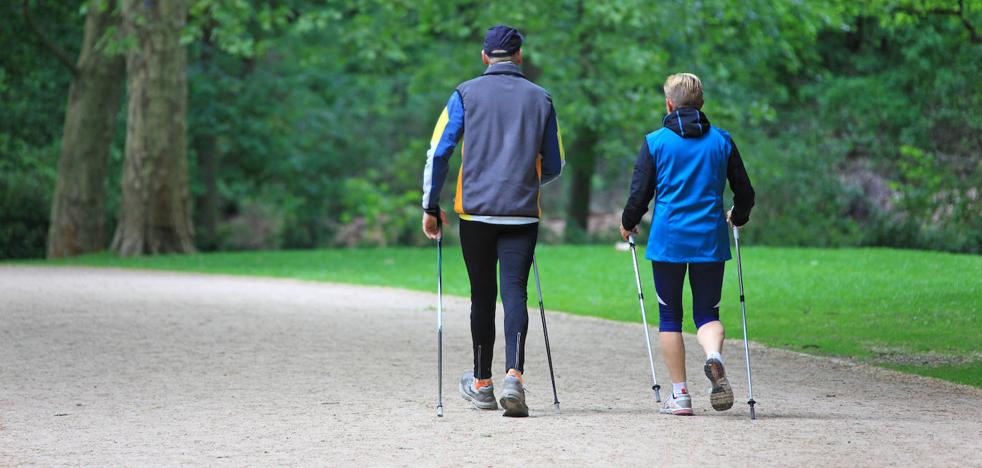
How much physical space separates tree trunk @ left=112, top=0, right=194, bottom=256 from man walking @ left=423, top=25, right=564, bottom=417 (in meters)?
19.2

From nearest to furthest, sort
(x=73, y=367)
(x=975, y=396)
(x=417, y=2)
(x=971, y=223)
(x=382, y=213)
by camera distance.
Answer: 1. (x=975, y=396)
2. (x=73, y=367)
3. (x=971, y=223)
4. (x=417, y=2)
5. (x=382, y=213)

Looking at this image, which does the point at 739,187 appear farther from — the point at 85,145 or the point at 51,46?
the point at 51,46

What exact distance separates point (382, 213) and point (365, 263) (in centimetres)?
845

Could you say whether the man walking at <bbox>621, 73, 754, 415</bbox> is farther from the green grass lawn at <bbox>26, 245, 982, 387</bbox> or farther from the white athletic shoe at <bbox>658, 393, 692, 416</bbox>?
the green grass lawn at <bbox>26, 245, 982, 387</bbox>

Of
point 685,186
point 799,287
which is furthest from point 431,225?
point 799,287

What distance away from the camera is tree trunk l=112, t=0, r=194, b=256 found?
25.4 metres

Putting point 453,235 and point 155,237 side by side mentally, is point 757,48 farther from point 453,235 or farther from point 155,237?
point 155,237

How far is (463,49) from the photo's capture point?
30078mm

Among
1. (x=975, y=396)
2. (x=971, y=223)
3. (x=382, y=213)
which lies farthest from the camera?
(x=382, y=213)

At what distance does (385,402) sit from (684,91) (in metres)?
2.41

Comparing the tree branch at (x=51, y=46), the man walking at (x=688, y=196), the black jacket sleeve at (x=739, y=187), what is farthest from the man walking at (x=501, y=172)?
the tree branch at (x=51, y=46)

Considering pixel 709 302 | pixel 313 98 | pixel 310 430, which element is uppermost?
pixel 313 98

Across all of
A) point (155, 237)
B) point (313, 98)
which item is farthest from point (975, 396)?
point (313, 98)

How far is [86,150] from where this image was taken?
1064 inches
